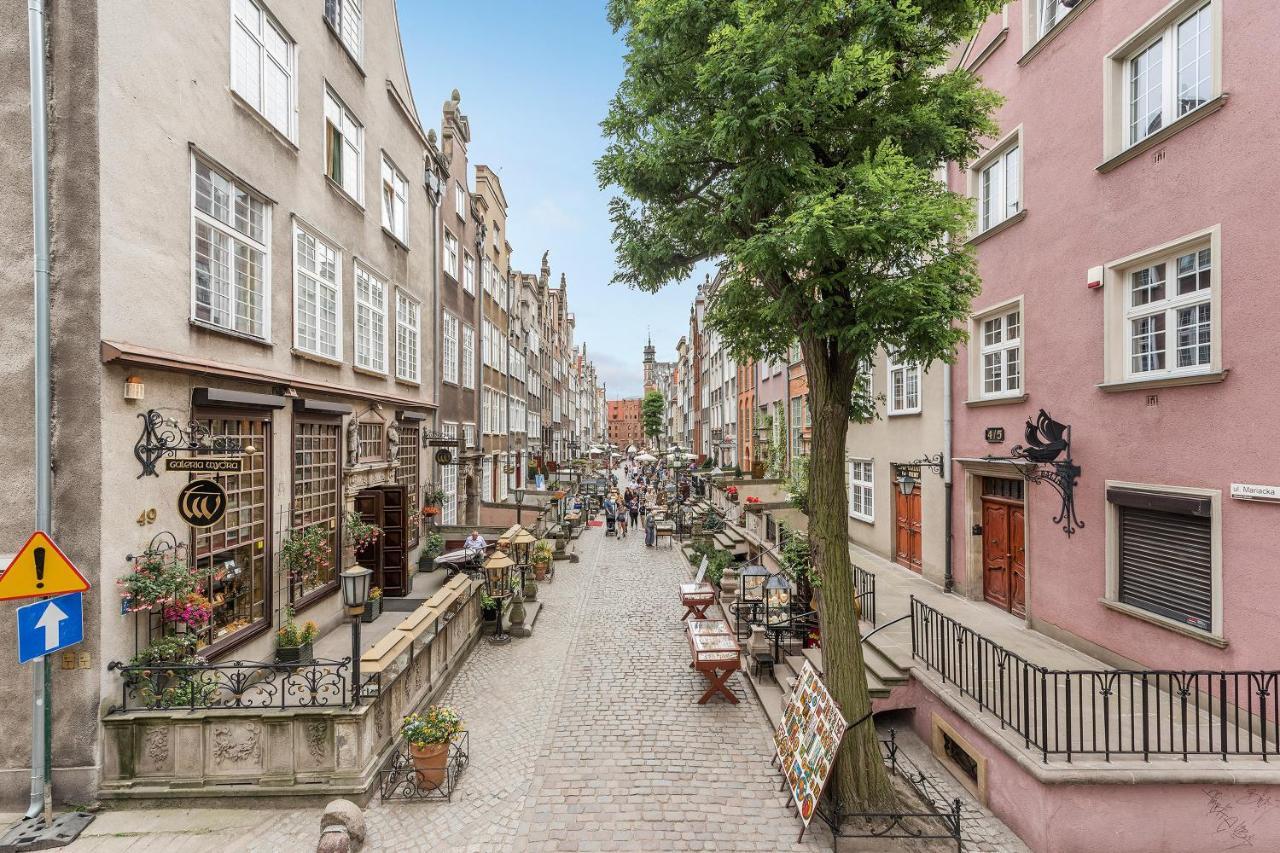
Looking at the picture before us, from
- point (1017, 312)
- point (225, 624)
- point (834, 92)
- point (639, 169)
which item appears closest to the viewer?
point (834, 92)

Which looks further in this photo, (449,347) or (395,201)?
(449,347)

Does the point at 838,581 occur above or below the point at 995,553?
above

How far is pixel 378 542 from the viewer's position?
13.5 metres

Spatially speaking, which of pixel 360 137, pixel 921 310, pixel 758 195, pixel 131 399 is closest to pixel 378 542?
pixel 131 399

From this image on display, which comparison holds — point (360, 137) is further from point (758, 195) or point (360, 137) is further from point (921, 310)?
point (921, 310)

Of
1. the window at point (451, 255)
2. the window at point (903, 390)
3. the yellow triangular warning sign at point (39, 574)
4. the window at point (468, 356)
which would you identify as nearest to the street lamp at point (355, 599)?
the yellow triangular warning sign at point (39, 574)

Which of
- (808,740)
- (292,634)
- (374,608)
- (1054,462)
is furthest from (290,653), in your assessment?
(1054,462)

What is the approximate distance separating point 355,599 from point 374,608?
612cm

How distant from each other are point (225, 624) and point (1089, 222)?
14.5 meters

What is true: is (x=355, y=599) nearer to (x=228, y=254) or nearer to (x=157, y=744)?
(x=157, y=744)

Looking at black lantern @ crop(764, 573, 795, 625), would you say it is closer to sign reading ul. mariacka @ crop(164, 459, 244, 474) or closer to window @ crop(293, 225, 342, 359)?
sign reading ul. mariacka @ crop(164, 459, 244, 474)

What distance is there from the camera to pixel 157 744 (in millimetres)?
6371

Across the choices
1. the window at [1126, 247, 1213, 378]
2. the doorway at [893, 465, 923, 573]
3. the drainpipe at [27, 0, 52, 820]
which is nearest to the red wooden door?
the doorway at [893, 465, 923, 573]

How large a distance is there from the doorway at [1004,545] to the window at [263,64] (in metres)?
15.0
